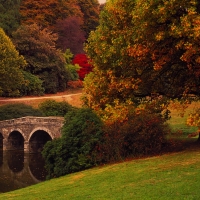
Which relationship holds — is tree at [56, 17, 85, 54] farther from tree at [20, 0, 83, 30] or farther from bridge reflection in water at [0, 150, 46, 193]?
bridge reflection in water at [0, 150, 46, 193]

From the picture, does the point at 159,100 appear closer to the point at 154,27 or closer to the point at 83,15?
the point at 154,27

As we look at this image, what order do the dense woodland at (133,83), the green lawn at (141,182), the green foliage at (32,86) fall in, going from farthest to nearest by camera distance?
1. the green foliage at (32,86)
2. the dense woodland at (133,83)
3. the green lawn at (141,182)

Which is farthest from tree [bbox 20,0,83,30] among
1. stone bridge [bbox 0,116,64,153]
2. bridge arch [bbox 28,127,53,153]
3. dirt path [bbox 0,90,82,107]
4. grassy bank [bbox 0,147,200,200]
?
grassy bank [bbox 0,147,200,200]

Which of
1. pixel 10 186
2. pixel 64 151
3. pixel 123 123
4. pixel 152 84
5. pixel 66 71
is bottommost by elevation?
pixel 10 186

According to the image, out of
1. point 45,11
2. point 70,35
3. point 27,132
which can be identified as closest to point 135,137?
point 27,132

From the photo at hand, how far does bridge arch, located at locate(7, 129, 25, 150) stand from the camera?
Result: 47156mm

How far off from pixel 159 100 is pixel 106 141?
378cm

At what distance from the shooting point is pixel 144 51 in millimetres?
18984

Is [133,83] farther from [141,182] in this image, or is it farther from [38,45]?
[38,45]

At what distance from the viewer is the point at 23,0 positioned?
2906 inches

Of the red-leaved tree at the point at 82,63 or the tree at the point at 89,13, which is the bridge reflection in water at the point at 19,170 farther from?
the tree at the point at 89,13

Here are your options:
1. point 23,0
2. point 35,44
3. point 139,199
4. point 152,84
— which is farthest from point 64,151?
Answer: point 23,0

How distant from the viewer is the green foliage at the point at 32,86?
58562 millimetres

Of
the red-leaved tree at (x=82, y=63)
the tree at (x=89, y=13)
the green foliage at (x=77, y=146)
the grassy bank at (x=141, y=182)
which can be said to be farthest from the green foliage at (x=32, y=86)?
the grassy bank at (x=141, y=182)
